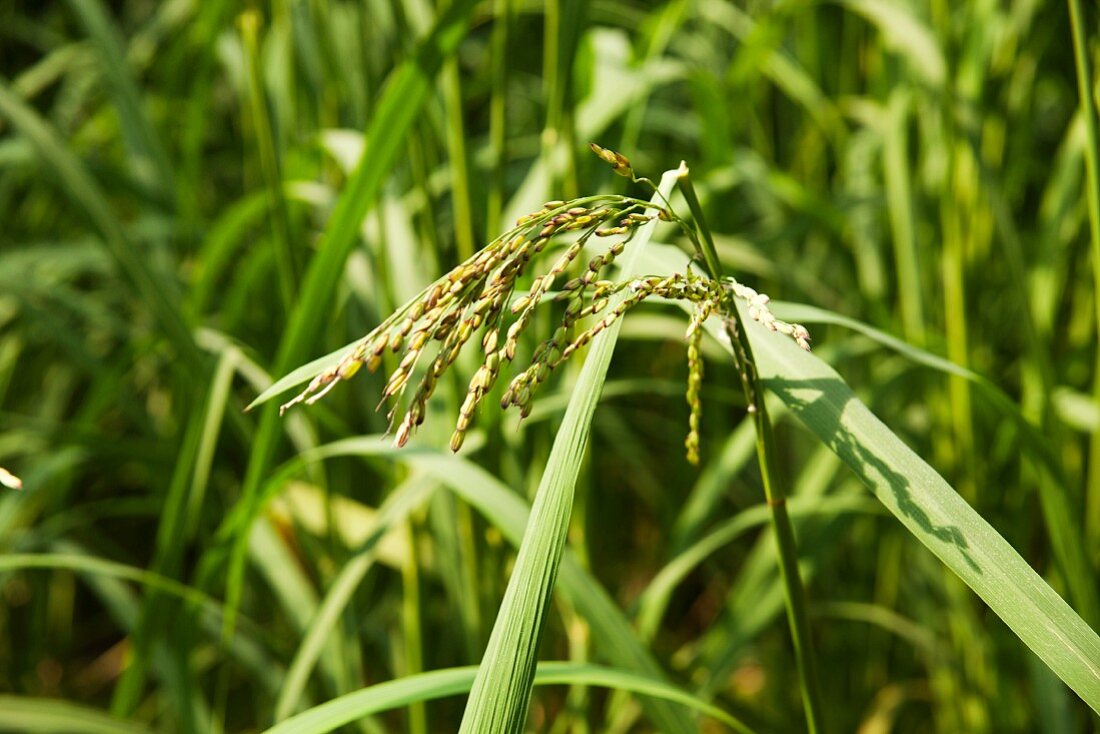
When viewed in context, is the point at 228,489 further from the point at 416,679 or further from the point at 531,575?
the point at 531,575

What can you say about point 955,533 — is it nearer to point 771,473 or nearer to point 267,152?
point 771,473

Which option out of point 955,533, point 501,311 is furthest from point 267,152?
point 955,533

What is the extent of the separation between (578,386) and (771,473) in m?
0.12

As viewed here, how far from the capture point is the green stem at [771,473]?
43 centimetres

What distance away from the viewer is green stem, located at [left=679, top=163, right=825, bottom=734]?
435 millimetres

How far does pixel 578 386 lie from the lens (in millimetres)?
418

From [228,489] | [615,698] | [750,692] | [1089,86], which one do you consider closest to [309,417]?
[615,698]

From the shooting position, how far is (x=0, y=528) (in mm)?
1099

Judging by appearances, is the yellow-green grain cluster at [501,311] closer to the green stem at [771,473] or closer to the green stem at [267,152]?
the green stem at [771,473]

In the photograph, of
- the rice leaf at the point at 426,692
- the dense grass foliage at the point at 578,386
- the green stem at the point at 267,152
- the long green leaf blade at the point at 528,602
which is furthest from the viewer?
the green stem at the point at 267,152

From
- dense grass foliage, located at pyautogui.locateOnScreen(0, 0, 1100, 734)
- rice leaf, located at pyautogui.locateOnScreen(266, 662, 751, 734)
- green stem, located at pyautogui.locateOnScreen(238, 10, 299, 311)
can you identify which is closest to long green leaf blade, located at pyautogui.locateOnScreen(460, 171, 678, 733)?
dense grass foliage, located at pyautogui.locateOnScreen(0, 0, 1100, 734)

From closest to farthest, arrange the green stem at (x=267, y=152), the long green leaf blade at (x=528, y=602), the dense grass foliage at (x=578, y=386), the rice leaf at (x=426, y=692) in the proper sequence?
the long green leaf blade at (x=528, y=602) < the rice leaf at (x=426, y=692) < the dense grass foliage at (x=578, y=386) < the green stem at (x=267, y=152)

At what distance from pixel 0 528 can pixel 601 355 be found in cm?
97

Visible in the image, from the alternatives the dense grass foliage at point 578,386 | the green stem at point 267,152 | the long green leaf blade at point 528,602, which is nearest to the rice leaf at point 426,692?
the dense grass foliage at point 578,386
